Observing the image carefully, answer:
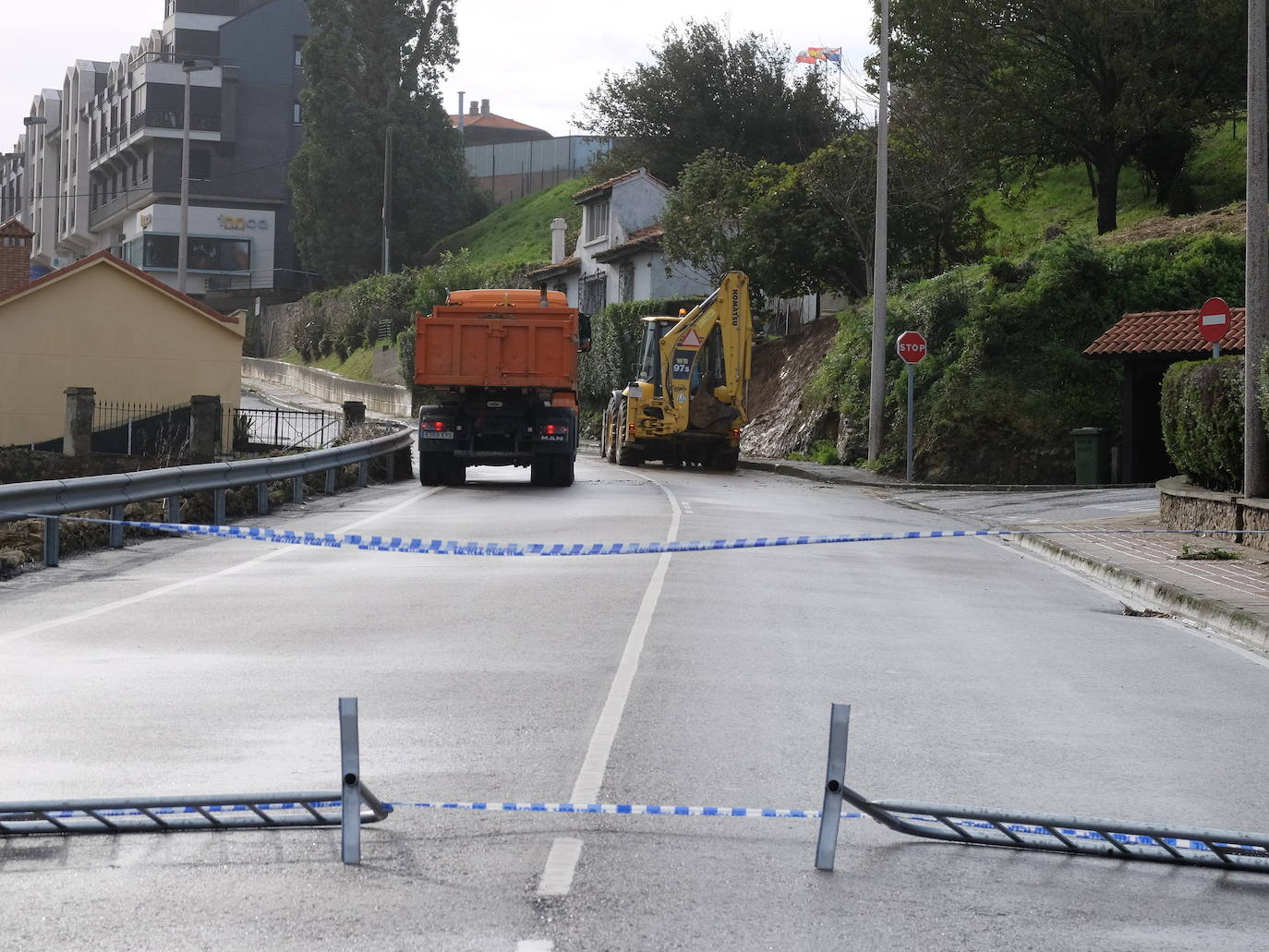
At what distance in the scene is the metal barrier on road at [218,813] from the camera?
17.3ft

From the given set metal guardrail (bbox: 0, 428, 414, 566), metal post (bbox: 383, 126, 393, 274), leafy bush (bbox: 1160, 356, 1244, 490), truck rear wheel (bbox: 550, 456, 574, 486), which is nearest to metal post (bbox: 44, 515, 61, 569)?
metal guardrail (bbox: 0, 428, 414, 566)

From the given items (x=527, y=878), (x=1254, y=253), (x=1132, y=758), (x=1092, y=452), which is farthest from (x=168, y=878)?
(x=1092, y=452)

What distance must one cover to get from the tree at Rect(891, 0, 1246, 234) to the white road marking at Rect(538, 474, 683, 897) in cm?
3286

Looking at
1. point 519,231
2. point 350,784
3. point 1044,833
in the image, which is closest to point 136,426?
point 350,784

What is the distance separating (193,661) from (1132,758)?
16.7 ft

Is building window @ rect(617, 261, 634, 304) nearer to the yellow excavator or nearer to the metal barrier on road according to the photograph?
the yellow excavator

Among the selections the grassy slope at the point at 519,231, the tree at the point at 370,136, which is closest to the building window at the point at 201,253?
the tree at the point at 370,136

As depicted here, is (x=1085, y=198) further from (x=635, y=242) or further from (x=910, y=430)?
(x=910, y=430)

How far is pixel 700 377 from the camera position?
36.4 meters

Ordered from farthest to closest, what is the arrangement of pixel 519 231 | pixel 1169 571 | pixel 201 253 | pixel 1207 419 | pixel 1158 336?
pixel 201 253 → pixel 519 231 → pixel 1158 336 → pixel 1207 419 → pixel 1169 571

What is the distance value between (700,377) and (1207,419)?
56.3 feet

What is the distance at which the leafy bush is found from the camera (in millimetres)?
19484

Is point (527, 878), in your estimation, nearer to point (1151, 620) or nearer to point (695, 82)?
point (1151, 620)

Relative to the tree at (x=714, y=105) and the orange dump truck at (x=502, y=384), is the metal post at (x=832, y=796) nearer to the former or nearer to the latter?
the orange dump truck at (x=502, y=384)
